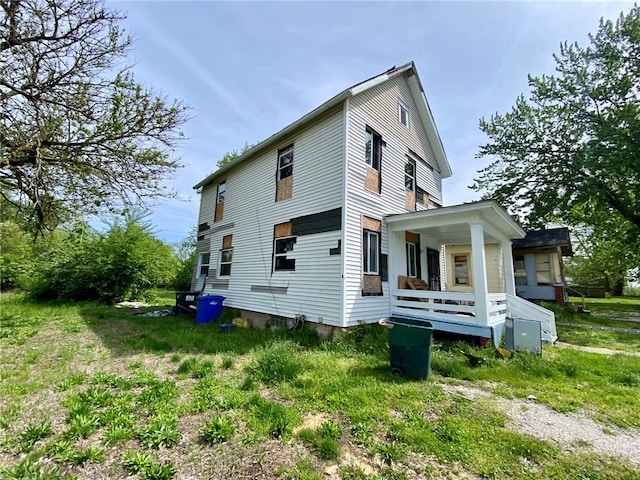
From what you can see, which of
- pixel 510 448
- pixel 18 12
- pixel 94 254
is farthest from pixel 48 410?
pixel 94 254

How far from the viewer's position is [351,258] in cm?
763

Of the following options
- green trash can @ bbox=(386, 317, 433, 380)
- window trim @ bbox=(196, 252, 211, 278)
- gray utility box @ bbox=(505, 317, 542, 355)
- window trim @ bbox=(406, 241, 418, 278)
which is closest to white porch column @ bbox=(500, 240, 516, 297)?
window trim @ bbox=(406, 241, 418, 278)

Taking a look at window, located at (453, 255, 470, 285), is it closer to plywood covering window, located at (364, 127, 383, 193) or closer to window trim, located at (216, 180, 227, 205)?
plywood covering window, located at (364, 127, 383, 193)

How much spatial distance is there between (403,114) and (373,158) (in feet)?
11.3

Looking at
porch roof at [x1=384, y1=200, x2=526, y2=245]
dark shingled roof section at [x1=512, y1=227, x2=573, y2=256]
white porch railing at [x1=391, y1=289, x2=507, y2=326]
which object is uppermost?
dark shingled roof section at [x1=512, y1=227, x2=573, y2=256]

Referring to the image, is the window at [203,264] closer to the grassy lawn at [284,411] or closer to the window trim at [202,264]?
the window trim at [202,264]

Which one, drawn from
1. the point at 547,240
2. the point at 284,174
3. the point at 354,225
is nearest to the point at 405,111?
the point at 284,174

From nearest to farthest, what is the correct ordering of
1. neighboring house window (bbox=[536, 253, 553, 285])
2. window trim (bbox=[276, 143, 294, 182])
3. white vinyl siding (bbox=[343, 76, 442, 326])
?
white vinyl siding (bbox=[343, 76, 442, 326]) → window trim (bbox=[276, 143, 294, 182]) → neighboring house window (bbox=[536, 253, 553, 285])

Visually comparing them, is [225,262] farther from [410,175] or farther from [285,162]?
[410,175]

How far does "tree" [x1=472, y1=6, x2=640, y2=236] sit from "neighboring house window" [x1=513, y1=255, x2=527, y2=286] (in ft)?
8.99

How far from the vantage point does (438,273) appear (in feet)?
39.4

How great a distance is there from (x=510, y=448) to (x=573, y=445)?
0.81 meters

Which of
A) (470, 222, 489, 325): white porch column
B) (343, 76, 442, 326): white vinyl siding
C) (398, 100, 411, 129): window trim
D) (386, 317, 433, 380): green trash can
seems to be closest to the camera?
(386, 317, 433, 380): green trash can

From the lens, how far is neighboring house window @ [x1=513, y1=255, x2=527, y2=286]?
16.7m
